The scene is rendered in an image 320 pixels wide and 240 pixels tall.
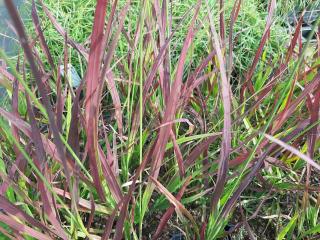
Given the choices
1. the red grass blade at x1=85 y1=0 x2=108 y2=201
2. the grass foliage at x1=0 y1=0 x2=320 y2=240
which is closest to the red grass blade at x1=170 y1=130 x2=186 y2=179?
the grass foliage at x1=0 y1=0 x2=320 y2=240

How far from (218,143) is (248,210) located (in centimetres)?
17

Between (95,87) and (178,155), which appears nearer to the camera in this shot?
(95,87)

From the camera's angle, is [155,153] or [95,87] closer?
[95,87]

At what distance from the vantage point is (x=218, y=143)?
99 cm

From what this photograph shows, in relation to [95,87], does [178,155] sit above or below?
below

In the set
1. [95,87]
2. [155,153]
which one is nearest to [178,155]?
[155,153]

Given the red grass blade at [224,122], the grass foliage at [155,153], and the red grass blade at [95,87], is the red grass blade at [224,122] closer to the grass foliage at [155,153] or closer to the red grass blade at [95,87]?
the grass foliage at [155,153]

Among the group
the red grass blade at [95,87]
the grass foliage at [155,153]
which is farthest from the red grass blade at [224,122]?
the red grass blade at [95,87]

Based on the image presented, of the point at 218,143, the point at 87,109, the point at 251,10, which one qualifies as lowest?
the point at 218,143

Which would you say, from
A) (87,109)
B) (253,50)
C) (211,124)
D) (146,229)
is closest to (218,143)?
(211,124)

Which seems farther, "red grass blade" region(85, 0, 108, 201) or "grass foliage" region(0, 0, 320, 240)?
"grass foliage" region(0, 0, 320, 240)

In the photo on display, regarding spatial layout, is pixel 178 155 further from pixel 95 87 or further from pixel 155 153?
pixel 95 87

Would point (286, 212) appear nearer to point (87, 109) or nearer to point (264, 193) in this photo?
point (264, 193)

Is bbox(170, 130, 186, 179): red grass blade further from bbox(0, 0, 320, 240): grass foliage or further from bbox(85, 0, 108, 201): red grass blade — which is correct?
bbox(85, 0, 108, 201): red grass blade
